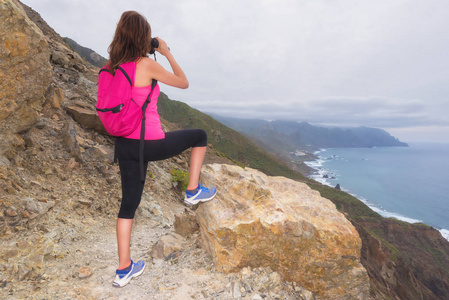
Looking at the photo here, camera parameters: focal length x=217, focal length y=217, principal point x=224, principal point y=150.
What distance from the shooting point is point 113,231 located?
5895mm

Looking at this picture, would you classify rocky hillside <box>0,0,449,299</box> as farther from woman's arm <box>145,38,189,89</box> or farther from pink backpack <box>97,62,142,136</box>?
woman's arm <box>145,38,189,89</box>

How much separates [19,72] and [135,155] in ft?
13.6

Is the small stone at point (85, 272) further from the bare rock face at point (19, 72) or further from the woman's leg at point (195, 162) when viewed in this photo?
the bare rock face at point (19, 72)

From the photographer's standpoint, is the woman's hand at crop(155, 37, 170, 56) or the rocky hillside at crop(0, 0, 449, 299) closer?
the woman's hand at crop(155, 37, 170, 56)

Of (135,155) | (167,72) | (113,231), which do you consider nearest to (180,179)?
(113,231)

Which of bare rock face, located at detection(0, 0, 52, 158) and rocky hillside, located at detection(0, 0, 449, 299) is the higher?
bare rock face, located at detection(0, 0, 52, 158)

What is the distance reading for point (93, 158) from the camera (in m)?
7.40

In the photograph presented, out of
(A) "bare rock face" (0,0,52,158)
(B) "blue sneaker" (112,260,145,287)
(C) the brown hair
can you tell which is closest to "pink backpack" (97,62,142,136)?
(C) the brown hair

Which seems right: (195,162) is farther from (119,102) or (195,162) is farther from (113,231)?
(113,231)

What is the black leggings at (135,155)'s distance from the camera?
10.1 feet

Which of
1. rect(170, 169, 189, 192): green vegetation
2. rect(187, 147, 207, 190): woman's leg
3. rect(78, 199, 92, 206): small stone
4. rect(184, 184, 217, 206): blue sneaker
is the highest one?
rect(187, 147, 207, 190): woman's leg

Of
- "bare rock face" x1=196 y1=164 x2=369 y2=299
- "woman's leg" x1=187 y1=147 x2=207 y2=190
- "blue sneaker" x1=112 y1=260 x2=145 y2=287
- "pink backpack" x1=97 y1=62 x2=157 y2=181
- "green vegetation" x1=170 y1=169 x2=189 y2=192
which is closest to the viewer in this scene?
"pink backpack" x1=97 y1=62 x2=157 y2=181

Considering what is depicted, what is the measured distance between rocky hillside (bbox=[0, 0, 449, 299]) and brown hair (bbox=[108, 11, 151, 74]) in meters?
3.29

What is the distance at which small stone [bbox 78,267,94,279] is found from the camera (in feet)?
13.0
